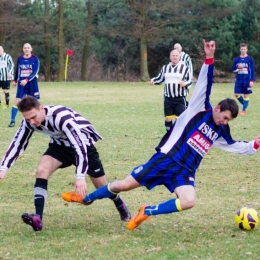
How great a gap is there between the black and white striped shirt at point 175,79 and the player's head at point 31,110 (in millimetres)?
6940

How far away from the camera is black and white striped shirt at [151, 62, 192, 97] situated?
12508 mm

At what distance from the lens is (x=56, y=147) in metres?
6.18

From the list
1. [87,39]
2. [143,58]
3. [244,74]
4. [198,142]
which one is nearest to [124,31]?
[143,58]

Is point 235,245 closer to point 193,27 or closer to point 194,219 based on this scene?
point 194,219

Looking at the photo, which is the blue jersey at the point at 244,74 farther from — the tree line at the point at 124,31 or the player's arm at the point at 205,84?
the tree line at the point at 124,31

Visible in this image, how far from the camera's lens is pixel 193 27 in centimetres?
4162

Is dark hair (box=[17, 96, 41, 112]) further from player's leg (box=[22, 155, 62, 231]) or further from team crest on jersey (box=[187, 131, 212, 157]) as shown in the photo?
team crest on jersey (box=[187, 131, 212, 157])

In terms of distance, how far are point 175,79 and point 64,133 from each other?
271 inches

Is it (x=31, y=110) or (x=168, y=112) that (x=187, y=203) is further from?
(x=168, y=112)

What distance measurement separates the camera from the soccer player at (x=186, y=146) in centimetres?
573

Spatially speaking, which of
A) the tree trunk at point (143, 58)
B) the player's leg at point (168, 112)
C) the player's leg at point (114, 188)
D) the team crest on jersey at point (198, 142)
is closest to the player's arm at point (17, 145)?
the player's leg at point (114, 188)

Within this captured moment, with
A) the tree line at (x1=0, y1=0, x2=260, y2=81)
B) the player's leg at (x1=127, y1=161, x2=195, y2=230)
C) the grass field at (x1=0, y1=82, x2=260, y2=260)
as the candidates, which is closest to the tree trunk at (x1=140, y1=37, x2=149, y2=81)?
the tree line at (x1=0, y1=0, x2=260, y2=81)

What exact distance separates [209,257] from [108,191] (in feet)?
4.36

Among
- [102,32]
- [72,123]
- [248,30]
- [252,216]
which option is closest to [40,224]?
[72,123]
